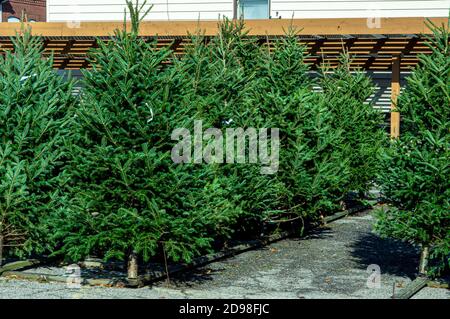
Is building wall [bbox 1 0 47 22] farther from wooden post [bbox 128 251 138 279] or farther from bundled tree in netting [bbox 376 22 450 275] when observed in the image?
bundled tree in netting [bbox 376 22 450 275]

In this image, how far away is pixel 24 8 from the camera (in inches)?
1977

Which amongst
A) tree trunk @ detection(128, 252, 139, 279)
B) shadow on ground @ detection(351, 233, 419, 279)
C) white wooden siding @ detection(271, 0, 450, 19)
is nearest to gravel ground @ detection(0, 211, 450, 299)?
shadow on ground @ detection(351, 233, 419, 279)

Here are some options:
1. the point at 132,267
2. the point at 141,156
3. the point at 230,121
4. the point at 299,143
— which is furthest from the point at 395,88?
the point at 141,156

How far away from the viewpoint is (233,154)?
12.8 m

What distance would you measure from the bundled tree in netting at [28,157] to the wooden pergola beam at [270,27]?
361 inches

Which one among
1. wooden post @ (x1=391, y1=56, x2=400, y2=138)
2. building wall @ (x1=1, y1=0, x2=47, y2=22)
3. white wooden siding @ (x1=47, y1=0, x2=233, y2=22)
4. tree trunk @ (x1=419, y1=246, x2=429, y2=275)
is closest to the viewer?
tree trunk @ (x1=419, y1=246, x2=429, y2=275)

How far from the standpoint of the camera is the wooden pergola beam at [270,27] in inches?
820

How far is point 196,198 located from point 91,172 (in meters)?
1.36

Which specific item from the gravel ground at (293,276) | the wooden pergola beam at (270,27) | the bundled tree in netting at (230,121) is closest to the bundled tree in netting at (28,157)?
the gravel ground at (293,276)

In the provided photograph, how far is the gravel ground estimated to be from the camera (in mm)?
9695

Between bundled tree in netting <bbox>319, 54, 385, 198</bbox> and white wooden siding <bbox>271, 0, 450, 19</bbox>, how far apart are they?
→ 19.4 feet

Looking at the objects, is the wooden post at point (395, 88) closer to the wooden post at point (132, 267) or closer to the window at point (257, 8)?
the window at point (257, 8)

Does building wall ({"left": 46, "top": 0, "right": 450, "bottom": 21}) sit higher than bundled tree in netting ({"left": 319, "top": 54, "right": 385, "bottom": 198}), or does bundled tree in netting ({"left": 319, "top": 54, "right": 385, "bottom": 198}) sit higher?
building wall ({"left": 46, "top": 0, "right": 450, "bottom": 21})
